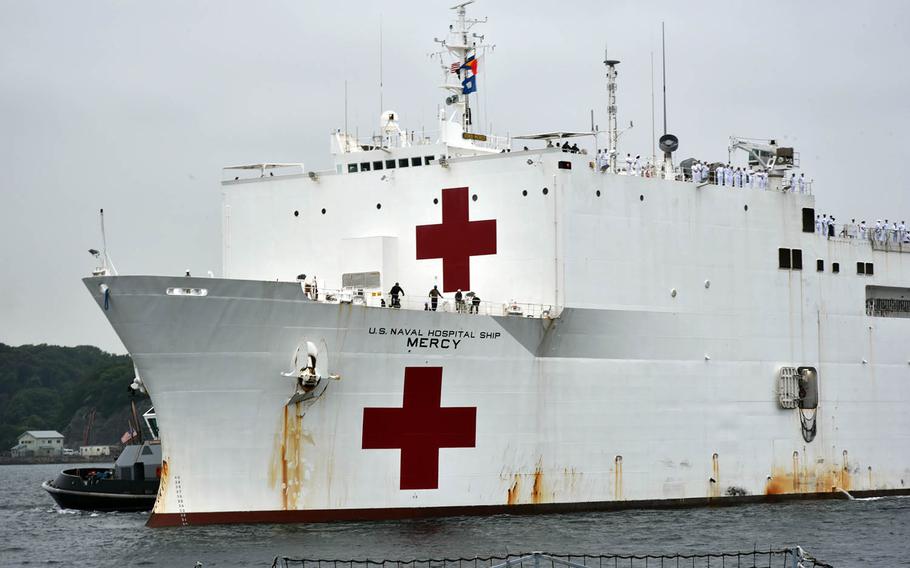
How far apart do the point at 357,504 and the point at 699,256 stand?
761 cm

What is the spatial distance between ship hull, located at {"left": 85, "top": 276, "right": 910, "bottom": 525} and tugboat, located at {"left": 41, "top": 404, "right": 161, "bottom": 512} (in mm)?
6618

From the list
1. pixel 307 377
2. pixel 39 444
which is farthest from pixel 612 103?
pixel 39 444

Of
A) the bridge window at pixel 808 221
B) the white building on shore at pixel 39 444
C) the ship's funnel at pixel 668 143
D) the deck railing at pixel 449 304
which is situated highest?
the ship's funnel at pixel 668 143

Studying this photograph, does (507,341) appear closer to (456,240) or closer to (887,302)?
(456,240)

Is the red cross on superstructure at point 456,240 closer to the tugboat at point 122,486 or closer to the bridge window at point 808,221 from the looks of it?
the bridge window at point 808,221

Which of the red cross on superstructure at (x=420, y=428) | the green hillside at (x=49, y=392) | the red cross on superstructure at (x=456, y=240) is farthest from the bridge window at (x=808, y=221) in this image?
the green hillside at (x=49, y=392)

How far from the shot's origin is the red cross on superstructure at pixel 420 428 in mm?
21703

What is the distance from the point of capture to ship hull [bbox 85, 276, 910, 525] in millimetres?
20922

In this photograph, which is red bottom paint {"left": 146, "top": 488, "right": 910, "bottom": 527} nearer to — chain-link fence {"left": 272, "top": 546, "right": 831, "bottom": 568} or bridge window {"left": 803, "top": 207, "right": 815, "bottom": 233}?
chain-link fence {"left": 272, "top": 546, "right": 831, "bottom": 568}

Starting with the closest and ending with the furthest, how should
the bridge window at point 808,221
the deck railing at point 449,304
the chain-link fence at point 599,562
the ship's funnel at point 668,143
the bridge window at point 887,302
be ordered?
1. the chain-link fence at point 599,562
2. the deck railing at point 449,304
3. the ship's funnel at point 668,143
4. the bridge window at point 808,221
5. the bridge window at point 887,302

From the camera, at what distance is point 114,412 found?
75.1m

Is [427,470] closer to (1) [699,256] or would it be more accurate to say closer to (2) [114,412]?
(1) [699,256]

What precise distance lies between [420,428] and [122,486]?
27.6 ft

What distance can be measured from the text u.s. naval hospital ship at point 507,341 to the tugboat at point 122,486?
16.7 ft
